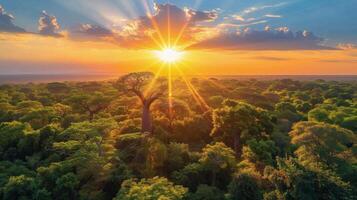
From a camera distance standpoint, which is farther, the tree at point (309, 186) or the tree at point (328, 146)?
the tree at point (328, 146)

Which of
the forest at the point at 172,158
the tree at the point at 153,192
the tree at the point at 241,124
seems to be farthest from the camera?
the tree at the point at 241,124

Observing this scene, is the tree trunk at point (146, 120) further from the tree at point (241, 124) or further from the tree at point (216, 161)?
the tree at point (216, 161)

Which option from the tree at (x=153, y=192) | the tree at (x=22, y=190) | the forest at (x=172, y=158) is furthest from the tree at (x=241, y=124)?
the tree at (x=22, y=190)

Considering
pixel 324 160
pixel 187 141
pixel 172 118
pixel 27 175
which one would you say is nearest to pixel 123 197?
pixel 27 175

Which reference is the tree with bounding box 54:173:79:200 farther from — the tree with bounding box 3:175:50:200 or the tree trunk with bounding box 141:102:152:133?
the tree trunk with bounding box 141:102:152:133

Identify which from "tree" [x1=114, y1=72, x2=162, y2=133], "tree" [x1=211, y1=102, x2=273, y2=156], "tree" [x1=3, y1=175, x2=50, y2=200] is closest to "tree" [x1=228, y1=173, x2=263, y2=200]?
"tree" [x1=211, y1=102, x2=273, y2=156]

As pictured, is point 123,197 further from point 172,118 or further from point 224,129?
point 172,118
